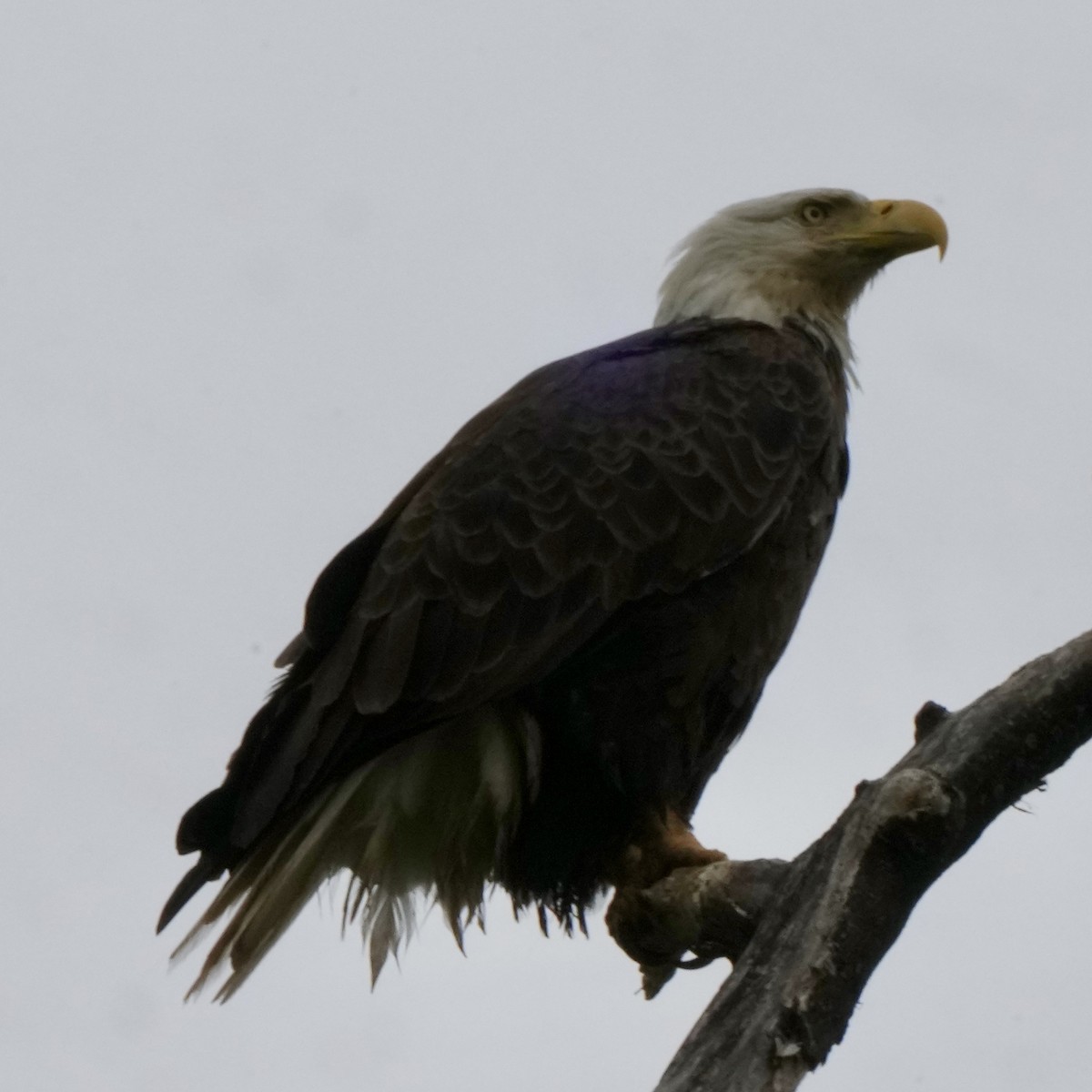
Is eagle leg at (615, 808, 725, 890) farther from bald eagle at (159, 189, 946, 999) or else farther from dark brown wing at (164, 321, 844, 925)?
dark brown wing at (164, 321, 844, 925)

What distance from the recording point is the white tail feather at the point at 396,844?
207 inches

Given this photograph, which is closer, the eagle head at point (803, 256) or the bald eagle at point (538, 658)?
the bald eagle at point (538, 658)

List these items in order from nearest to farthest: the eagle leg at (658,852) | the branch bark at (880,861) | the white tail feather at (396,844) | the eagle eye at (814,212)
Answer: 1. the branch bark at (880,861)
2. the white tail feather at (396,844)
3. the eagle leg at (658,852)
4. the eagle eye at (814,212)

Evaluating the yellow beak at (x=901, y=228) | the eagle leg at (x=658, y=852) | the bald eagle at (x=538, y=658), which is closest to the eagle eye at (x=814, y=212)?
the yellow beak at (x=901, y=228)

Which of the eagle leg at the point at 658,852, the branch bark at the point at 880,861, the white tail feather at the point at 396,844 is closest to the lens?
the branch bark at the point at 880,861

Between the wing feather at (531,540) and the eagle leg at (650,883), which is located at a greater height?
the wing feather at (531,540)

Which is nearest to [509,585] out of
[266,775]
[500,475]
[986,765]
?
[500,475]

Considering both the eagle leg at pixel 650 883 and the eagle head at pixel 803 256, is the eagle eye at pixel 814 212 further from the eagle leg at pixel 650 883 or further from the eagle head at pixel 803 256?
the eagle leg at pixel 650 883

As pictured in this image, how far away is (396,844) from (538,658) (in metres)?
0.75

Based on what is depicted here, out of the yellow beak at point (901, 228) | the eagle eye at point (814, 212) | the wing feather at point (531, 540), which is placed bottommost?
the wing feather at point (531, 540)

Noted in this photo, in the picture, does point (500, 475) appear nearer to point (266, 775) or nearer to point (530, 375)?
point (530, 375)

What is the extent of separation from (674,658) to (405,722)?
81cm

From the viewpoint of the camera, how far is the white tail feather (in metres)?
5.25

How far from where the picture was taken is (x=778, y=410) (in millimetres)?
5871
